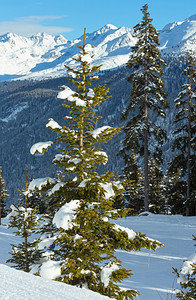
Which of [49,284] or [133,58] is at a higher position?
[133,58]

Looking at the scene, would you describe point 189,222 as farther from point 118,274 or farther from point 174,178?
point 174,178

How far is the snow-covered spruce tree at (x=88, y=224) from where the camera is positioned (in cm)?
505

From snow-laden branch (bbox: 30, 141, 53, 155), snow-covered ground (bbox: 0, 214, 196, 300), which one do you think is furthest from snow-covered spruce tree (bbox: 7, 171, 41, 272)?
snow-laden branch (bbox: 30, 141, 53, 155)

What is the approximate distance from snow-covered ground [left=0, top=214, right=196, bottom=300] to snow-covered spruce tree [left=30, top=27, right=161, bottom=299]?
3.51ft

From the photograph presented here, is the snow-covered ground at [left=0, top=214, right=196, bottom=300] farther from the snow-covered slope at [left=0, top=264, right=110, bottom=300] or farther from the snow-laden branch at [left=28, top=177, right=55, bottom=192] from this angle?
the snow-laden branch at [left=28, top=177, right=55, bottom=192]

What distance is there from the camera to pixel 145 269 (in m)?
9.36

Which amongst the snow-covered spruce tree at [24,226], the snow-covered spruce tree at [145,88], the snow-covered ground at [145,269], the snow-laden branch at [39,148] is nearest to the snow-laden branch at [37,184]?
the snow-laden branch at [39,148]

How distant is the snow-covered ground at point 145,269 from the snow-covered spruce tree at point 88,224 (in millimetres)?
1070

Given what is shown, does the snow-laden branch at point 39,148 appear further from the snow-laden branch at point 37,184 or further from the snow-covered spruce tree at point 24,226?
the snow-covered spruce tree at point 24,226

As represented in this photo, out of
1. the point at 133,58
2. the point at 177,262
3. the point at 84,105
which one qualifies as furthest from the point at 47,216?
the point at 133,58

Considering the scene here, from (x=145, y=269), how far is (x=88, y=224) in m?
5.10

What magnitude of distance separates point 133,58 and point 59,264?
1680 cm

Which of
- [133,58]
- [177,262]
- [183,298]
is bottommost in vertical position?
[177,262]

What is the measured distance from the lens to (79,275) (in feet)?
16.6
